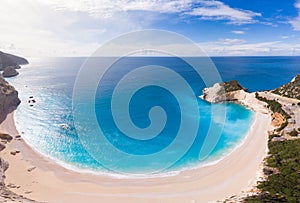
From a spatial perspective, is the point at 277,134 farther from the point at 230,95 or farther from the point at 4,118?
the point at 4,118

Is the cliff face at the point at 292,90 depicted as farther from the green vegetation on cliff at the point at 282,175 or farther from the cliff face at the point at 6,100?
the cliff face at the point at 6,100

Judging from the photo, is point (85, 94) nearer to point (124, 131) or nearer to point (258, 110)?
point (124, 131)

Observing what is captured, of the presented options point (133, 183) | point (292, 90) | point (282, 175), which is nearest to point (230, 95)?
point (292, 90)

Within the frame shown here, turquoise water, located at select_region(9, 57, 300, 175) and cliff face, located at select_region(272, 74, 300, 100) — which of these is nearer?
turquoise water, located at select_region(9, 57, 300, 175)

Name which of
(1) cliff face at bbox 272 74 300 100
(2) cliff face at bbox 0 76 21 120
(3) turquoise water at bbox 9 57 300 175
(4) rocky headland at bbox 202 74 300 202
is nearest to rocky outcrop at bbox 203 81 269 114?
(4) rocky headland at bbox 202 74 300 202

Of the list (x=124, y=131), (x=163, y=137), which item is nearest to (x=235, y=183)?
(x=163, y=137)

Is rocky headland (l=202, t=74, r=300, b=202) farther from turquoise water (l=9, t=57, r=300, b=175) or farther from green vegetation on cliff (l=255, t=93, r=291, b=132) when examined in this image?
turquoise water (l=9, t=57, r=300, b=175)

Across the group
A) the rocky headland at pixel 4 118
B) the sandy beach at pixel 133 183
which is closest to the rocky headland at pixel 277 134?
the sandy beach at pixel 133 183
